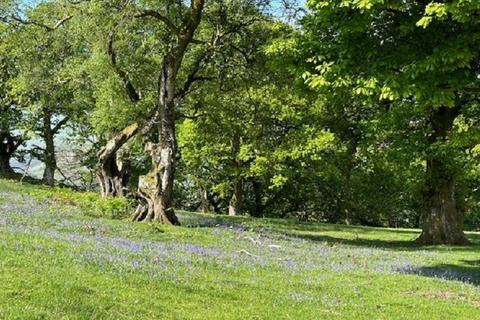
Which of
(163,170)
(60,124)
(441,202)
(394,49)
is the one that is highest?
(60,124)

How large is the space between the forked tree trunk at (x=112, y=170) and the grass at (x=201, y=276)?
31.4 feet

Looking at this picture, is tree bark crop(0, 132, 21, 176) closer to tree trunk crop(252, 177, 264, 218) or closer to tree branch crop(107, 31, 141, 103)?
tree trunk crop(252, 177, 264, 218)

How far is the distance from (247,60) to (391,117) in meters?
8.15

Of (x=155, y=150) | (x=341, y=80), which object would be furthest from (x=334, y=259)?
(x=155, y=150)

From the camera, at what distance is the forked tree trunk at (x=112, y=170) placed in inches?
1353

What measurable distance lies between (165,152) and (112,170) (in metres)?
9.49

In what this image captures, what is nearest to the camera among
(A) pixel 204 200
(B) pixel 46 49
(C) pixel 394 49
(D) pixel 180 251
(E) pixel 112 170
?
(C) pixel 394 49

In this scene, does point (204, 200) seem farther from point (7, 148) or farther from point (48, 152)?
point (7, 148)

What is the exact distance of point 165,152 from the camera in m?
27.1

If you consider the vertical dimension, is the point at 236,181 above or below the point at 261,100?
below

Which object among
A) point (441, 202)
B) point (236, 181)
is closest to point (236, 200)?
point (236, 181)

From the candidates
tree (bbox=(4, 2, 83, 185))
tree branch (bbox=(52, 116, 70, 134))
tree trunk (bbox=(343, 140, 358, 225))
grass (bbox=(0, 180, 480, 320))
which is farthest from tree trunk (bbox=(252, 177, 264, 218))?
grass (bbox=(0, 180, 480, 320))

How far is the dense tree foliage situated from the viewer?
49.4 feet

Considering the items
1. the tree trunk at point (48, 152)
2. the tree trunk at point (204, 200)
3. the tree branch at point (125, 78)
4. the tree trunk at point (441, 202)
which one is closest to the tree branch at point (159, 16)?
the tree branch at point (125, 78)
